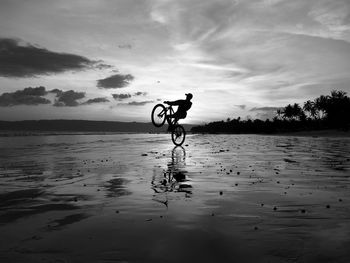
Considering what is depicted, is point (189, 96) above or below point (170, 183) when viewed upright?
above

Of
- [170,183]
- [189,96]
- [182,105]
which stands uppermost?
[189,96]

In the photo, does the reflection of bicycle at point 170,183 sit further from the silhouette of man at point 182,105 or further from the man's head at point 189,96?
the silhouette of man at point 182,105

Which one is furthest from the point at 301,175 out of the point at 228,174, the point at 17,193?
the point at 17,193

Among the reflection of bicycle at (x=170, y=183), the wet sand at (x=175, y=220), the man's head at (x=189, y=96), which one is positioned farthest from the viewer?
the man's head at (x=189, y=96)

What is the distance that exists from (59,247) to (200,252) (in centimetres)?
183

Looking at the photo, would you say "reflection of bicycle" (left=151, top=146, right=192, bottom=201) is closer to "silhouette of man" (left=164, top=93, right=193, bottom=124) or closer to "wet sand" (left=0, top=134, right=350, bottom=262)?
"wet sand" (left=0, top=134, right=350, bottom=262)

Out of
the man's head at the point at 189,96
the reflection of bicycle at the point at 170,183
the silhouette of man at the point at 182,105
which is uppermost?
the man's head at the point at 189,96

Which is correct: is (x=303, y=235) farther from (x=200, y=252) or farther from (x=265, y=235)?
(x=200, y=252)

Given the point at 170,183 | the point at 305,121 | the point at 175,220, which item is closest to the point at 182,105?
the point at 170,183

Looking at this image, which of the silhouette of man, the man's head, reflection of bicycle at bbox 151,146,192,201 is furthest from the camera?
the silhouette of man

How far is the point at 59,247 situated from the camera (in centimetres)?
406

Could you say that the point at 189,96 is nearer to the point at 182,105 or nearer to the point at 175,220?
the point at 182,105

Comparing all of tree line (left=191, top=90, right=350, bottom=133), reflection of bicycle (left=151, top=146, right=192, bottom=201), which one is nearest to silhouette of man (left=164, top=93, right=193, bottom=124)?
reflection of bicycle (left=151, top=146, right=192, bottom=201)

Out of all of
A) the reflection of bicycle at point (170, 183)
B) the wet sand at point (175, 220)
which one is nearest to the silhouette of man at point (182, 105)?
the reflection of bicycle at point (170, 183)
